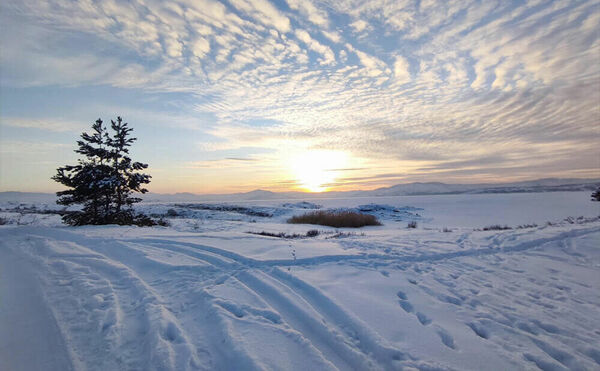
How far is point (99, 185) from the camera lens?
486 inches

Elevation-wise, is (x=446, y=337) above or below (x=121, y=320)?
below

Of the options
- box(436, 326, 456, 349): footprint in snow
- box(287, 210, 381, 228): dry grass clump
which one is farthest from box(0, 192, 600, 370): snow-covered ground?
box(287, 210, 381, 228): dry grass clump

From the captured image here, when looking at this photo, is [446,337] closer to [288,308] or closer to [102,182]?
[288,308]

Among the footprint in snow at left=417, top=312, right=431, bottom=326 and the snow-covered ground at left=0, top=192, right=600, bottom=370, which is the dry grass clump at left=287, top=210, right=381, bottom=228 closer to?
the snow-covered ground at left=0, top=192, right=600, bottom=370

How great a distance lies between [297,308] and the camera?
3.80 meters

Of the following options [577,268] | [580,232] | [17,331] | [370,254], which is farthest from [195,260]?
[580,232]

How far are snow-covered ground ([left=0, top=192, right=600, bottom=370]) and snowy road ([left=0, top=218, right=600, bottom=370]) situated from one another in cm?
2

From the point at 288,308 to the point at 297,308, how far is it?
0.15m

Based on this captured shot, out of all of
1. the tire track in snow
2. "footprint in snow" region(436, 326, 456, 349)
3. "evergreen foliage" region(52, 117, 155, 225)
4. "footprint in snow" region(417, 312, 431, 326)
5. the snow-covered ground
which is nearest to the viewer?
the tire track in snow

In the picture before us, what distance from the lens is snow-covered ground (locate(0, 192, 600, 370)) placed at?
9.20ft

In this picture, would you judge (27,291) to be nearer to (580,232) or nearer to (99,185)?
(99,185)

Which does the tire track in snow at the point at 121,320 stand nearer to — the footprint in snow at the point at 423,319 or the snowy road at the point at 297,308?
the snowy road at the point at 297,308

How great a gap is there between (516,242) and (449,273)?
465 centimetres

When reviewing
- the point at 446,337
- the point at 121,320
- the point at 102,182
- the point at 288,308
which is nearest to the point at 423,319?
the point at 446,337
